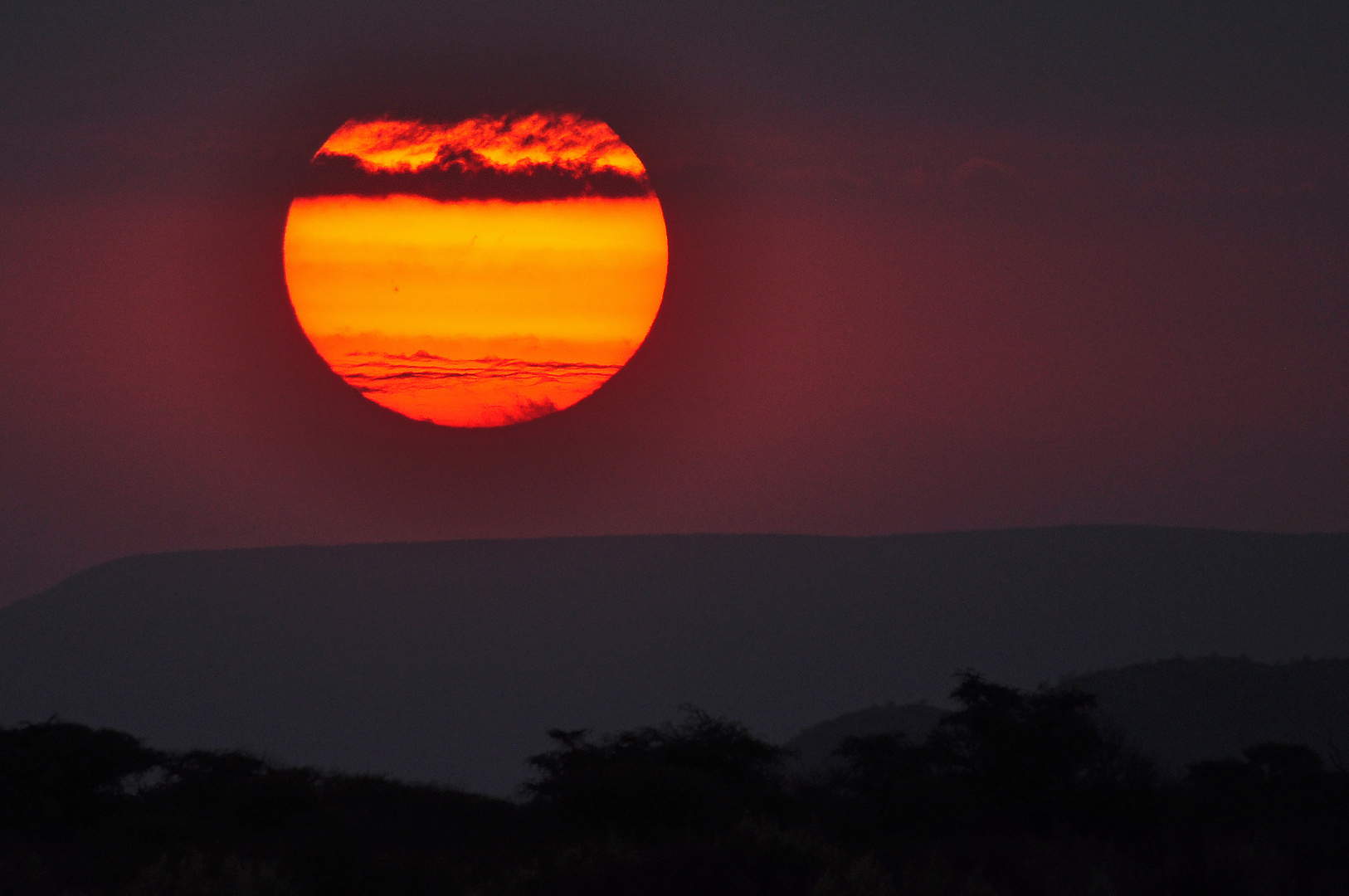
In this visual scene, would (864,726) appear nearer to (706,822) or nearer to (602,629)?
(706,822)

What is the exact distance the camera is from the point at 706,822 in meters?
27.5

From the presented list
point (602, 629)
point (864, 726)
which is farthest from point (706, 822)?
point (602, 629)

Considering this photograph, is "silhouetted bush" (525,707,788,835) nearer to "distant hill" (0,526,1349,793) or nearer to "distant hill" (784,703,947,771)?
"distant hill" (784,703,947,771)

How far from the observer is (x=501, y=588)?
620 ft

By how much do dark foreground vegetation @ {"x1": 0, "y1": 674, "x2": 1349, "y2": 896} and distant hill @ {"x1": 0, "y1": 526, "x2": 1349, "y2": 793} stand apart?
102830 millimetres


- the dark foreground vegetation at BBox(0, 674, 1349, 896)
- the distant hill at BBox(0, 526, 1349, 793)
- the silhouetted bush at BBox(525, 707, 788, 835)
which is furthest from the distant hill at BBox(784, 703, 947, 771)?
the silhouetted bush at BBox(525, 707, 788, 835)

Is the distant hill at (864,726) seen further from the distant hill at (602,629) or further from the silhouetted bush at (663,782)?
the silhouetted bush at (663,782)

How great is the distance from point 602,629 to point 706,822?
150962 mm

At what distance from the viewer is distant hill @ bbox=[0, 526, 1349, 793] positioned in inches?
6024

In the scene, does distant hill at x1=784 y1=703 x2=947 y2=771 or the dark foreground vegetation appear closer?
the dark foreground vegetation

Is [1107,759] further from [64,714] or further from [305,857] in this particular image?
[64,714]

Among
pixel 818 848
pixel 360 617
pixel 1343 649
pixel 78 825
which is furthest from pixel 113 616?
pixel 818 848

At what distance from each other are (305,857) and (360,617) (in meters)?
162

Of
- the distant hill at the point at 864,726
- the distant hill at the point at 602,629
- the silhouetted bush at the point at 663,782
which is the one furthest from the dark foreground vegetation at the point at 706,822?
the distant hill at the point at 602,629
